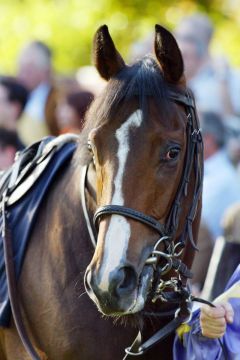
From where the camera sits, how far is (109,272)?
4.03m

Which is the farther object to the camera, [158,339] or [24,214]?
[24,214]

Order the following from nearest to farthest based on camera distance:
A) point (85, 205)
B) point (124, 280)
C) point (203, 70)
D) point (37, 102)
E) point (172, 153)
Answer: point (124, 280) → point (172, 153) → point (85, 205) → point (37, 102) → point (203, 70)

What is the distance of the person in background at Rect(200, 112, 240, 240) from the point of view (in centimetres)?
796

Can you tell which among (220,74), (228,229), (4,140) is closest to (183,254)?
(228,229)

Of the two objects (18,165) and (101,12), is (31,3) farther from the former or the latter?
(18,165)

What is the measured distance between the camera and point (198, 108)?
31.0 ft

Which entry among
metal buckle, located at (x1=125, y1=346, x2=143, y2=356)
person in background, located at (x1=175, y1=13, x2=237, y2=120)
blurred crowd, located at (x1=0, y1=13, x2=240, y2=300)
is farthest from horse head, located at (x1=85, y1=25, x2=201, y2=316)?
person in background, located at (x1=175, y1=13, x2=237, y2=120)

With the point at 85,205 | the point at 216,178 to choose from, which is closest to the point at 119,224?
the point at 85,205

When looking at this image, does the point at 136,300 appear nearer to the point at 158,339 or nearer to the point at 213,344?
the point at 158,339

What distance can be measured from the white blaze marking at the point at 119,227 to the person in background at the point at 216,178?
3474mm

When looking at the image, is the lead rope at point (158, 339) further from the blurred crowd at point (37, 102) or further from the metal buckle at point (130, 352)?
the blurred crowd at point (37, 102)

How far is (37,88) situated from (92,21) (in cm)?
575

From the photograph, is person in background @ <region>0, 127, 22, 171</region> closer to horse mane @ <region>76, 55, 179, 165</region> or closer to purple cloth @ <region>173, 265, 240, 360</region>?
horse mane @ <region>76, 55, 179, 165</region>

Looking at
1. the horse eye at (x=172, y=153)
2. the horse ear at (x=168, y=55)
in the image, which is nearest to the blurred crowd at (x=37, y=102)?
the horse ear at (x=168, y=55)
